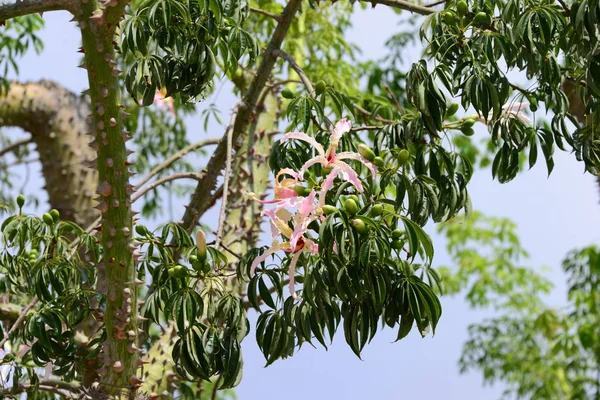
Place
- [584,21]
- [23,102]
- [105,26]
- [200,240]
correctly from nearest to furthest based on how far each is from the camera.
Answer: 1. [584,21]
2. [200,240]
3. [105,26]
4. [23,102]

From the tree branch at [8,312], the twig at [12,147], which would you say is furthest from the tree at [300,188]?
the twig at [12,147]

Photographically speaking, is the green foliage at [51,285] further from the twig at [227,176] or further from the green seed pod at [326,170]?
the green seed pod at [326,170]

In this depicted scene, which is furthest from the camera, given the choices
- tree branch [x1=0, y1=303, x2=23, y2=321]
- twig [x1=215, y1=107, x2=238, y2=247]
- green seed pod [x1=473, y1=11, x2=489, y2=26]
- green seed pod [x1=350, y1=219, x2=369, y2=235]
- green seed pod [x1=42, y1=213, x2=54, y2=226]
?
tree branch [x1=0, y1=303, x2=23, y2=321]

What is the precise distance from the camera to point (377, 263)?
4.68 feet

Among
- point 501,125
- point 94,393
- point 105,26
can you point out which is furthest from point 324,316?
point 105,26

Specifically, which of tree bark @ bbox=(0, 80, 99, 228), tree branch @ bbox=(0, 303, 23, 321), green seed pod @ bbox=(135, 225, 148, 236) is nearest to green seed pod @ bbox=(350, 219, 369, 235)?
green seed pod @ bbox=(135, 225, 148, 236)

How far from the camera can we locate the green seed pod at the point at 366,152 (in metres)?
1.52

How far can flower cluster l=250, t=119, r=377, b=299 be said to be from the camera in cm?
146

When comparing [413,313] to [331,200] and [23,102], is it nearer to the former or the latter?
[331,200]

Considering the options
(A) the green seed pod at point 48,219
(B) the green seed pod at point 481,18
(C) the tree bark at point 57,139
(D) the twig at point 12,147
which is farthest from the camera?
(C) the tree bark at point 57,139

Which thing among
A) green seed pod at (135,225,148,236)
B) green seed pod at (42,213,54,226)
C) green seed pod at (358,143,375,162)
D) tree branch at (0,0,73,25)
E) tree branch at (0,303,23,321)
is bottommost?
green seed pod at (358,143,375,162)

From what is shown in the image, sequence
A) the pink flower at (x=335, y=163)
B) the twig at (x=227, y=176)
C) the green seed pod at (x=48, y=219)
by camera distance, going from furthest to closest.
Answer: the green seed pod at (x=48, y=219) < the twig at (x=227, y=176) < the pink flower at (x=335, y=163)

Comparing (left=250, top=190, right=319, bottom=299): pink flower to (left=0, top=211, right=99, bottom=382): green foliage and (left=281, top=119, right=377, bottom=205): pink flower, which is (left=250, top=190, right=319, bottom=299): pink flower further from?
(left=0, top=211, right=99, bottom=382): green foliage

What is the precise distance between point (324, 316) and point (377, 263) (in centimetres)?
11
